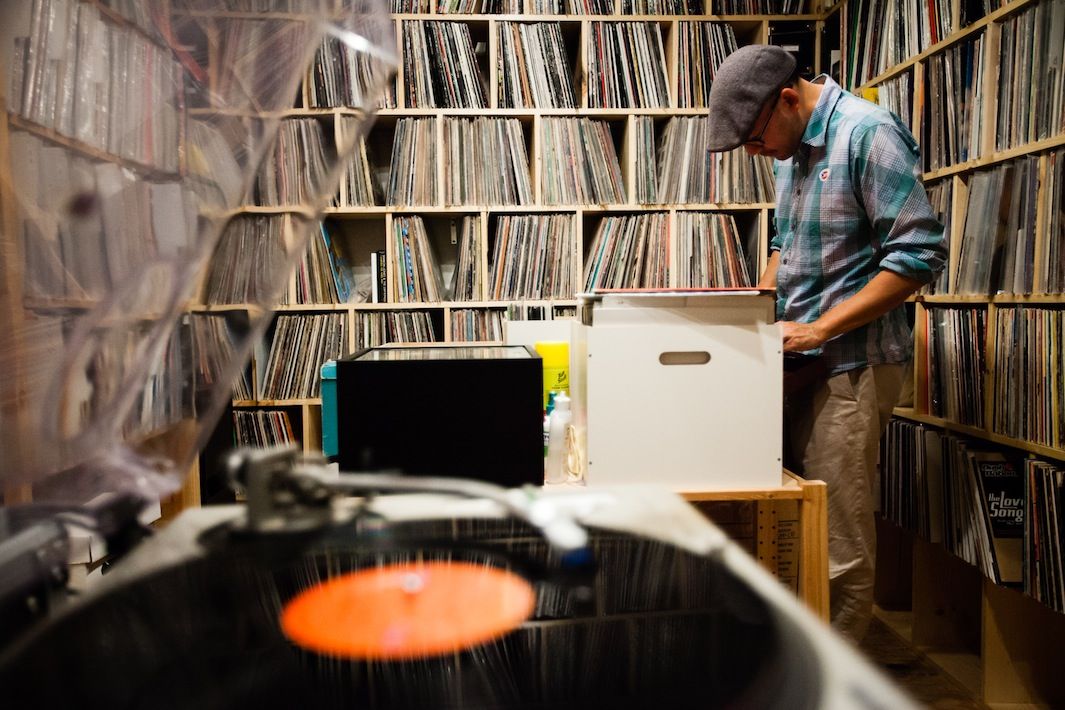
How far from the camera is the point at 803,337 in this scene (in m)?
1.60

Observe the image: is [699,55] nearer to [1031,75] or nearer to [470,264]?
[470,264]

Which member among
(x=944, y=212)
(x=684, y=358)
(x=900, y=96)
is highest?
(x=900, y=96)

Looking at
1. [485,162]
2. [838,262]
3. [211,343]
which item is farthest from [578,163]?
[211,343]

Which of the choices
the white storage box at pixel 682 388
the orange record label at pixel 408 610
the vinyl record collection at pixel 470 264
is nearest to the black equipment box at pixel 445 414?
the white storage box at pixel 682 388

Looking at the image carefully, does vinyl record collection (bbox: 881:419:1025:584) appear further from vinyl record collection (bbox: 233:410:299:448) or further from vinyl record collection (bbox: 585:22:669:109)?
vinyl record collection (bbox: 233:410:299:448)

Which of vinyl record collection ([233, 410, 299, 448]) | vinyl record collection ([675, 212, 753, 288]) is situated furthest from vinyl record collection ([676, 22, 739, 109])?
vinyl record collection ([233, 410, 299, 448])

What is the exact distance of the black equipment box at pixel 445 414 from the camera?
4.21 ft

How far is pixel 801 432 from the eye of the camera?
5.90ft

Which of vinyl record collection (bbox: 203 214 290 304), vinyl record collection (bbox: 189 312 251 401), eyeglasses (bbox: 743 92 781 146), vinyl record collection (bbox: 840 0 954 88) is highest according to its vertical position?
vinyl record collection (bbox: 840 0 954 88)

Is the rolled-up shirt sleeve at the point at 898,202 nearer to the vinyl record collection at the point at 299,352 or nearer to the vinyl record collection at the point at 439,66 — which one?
the vinyl record collection at the point at 439,66

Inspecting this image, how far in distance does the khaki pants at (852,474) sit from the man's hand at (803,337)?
0.16 m

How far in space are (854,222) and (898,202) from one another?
110 millimetres

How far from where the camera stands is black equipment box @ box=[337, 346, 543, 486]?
50.5 inches

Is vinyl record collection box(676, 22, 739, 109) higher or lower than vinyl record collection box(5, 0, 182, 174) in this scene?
higher
